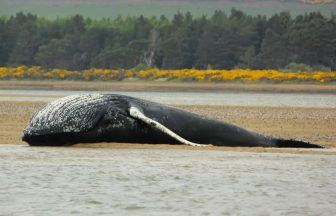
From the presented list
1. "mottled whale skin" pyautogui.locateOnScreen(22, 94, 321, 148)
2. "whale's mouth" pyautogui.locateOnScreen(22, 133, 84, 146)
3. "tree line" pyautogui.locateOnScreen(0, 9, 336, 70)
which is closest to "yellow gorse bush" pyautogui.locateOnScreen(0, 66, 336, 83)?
"tree line" pyautogui.locateOnScreen(0, 9, 336, 70)

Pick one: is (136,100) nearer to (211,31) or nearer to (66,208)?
(66,208)

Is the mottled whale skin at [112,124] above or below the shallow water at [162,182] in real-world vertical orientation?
above

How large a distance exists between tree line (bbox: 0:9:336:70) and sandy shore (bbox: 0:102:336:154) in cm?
5642

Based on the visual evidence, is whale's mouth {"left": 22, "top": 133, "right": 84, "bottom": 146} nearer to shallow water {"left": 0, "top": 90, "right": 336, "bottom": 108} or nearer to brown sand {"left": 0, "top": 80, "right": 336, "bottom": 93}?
shallow water {"left": 0, "top": 90, "right": 336, "bottom": 108}

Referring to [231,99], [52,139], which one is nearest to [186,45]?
[231,99]

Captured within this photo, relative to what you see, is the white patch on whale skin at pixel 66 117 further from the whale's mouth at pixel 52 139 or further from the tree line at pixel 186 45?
the tree line at pixel 186 45

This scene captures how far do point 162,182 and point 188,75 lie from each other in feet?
191

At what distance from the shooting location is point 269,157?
1789 cm

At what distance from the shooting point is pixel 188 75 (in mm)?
72812

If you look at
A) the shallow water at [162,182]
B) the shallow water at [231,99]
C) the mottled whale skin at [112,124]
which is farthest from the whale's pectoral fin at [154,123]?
the shallow water at [231,99]

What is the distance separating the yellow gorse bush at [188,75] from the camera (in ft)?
218

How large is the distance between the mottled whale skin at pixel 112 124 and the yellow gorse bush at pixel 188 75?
4634cm

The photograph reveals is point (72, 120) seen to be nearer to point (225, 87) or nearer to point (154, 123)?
point (154, 123)

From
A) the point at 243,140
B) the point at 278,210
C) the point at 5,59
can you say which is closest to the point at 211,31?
the point at 5,59
